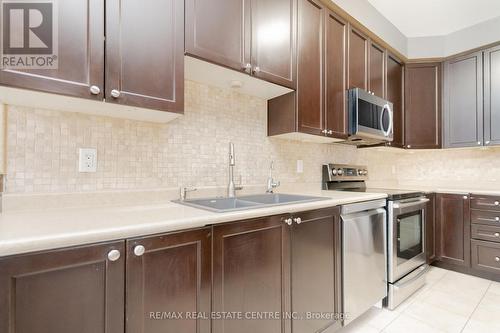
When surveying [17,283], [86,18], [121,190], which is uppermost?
[86,18]

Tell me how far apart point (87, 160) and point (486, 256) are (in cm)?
346

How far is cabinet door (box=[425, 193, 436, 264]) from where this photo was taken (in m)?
2.66

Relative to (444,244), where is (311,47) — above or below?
above

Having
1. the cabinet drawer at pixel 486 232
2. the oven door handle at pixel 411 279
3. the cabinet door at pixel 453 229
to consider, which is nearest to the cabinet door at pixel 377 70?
the cabinet door at pixel 453 229

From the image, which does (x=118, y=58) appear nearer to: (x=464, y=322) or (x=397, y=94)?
(x=464, y=322)

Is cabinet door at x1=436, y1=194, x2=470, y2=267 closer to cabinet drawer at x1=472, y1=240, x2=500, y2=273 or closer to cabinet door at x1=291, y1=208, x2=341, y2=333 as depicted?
cabinet drawer at x1=472, y1=240, x2=500, y2=273

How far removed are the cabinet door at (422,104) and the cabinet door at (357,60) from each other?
1.02m

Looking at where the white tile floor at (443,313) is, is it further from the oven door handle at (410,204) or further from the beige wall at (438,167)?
the beige wall at (438,167)

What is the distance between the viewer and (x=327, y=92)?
1.97 m

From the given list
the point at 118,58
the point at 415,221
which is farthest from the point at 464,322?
the point at 118,58

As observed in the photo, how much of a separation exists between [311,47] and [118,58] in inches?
53.5

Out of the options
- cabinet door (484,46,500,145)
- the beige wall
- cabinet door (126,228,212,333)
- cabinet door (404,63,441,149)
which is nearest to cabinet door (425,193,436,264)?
the beige wall

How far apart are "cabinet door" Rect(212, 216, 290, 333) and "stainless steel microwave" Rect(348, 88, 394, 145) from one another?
1273 millimetres

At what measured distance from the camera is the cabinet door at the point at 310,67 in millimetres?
1777
